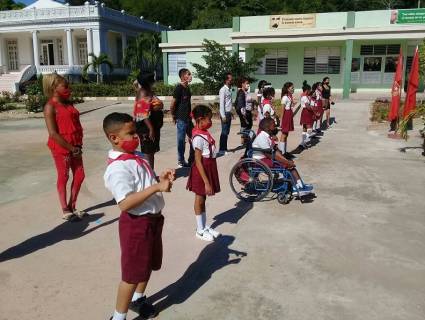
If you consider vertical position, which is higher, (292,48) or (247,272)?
(292,48)

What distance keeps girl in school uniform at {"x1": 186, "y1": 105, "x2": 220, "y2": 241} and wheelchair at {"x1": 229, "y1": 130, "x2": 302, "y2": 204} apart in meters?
1.36

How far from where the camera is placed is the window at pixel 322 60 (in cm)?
2494

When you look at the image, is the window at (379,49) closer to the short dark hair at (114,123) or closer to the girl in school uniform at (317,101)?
the girl in school uniform at (317,101)

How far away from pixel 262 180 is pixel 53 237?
2772mm

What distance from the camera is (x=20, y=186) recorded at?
6.48m

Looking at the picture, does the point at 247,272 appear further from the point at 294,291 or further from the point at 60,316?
the point at 60,316

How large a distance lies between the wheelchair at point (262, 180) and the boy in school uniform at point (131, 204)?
301 cm

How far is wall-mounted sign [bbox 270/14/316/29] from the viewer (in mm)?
23764

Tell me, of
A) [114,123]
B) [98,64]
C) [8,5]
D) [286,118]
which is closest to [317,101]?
[286,118]

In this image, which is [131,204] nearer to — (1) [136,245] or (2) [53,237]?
(1) [136,245]

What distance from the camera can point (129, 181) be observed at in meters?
2.56

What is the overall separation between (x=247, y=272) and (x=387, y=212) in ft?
8.39

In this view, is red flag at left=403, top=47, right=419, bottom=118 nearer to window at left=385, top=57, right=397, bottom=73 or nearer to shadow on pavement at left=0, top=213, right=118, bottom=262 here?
shadow on pavement at left=0, top=213, right=118, bottom=262

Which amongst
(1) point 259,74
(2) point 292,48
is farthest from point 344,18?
(1) point 259,74
